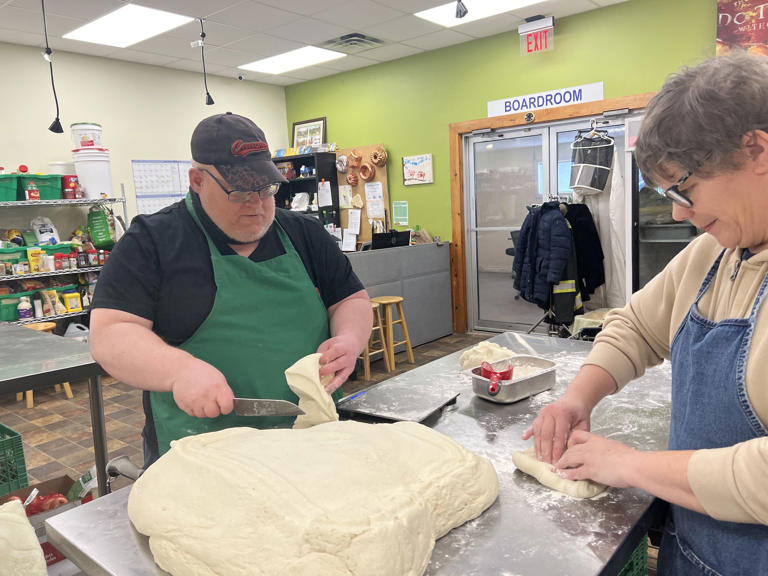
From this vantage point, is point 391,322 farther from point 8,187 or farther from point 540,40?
point 8,187

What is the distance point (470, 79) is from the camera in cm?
619

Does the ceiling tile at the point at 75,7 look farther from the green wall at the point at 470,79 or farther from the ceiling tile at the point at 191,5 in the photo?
the green wall at the point at 470,79

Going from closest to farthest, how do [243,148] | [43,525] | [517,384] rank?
[243,148]
[517,384]
[43,525]

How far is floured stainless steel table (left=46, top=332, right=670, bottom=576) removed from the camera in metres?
1.00

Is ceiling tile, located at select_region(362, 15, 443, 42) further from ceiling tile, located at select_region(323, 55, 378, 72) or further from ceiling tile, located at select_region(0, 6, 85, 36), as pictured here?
ceiling tile, located at select_region(0, 6, 85, 36)

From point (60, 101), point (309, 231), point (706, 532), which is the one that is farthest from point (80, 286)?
point (706, 532)

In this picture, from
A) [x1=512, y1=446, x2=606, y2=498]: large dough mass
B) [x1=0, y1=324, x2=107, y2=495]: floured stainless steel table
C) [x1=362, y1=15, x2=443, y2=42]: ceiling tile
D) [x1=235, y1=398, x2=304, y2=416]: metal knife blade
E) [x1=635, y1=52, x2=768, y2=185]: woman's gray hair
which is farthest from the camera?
[x1=362, y1=15, x2=443, y2=42]: ceiling tile

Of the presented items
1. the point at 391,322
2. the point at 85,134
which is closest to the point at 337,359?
the point at 391,322

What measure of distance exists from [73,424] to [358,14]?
13.6 feet

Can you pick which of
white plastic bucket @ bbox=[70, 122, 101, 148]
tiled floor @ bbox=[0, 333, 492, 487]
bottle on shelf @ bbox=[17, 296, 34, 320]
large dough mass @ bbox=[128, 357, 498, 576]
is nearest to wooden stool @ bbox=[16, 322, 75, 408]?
tiled floor @ bbox=[0, 333, 492, 487]

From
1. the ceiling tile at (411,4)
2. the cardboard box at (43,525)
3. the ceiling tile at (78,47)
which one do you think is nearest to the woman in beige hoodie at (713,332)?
the cardboard box at (43,525)

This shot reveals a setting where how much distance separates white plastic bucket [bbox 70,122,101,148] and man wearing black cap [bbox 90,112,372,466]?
4.57 metres

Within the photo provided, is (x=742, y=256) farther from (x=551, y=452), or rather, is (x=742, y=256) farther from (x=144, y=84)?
(x=144, y=84)

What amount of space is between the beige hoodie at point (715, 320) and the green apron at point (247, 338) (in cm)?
81
